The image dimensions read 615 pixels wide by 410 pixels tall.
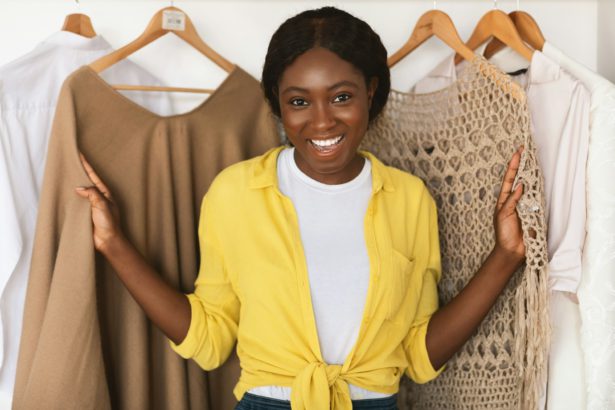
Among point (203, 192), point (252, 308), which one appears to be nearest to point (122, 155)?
point (203, 192)

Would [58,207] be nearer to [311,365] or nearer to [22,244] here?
[22,244]

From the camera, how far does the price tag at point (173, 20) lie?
1388 millimetres

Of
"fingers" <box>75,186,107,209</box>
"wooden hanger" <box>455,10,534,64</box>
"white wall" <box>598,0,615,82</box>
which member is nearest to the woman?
"fingers" <box>75,186,107,209</box>

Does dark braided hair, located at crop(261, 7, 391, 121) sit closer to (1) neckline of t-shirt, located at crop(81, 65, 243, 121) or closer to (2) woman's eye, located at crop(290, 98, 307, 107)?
(2) woman's eye, located at crop(290, 98, 307, 107)

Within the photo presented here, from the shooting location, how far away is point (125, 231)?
1.30 meters

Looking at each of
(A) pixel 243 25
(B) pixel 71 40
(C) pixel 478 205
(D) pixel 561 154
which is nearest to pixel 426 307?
(C) pixel 478 205

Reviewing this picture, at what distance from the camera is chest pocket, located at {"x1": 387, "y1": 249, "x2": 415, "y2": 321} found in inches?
46.4

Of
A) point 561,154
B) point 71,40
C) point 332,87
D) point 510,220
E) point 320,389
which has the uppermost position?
point 71,40

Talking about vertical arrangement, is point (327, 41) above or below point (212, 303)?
above

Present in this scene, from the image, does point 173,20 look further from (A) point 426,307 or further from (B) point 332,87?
(A) point 426,307

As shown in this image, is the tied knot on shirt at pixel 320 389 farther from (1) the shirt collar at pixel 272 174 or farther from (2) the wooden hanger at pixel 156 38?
(2) the wooden hanger at pixel 156 38

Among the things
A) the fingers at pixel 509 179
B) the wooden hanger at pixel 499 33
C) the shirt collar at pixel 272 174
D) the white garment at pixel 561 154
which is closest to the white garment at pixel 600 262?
the white garment at pixel 561 154

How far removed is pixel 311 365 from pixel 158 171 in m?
0.48

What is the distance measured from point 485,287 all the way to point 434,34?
1.81ft
